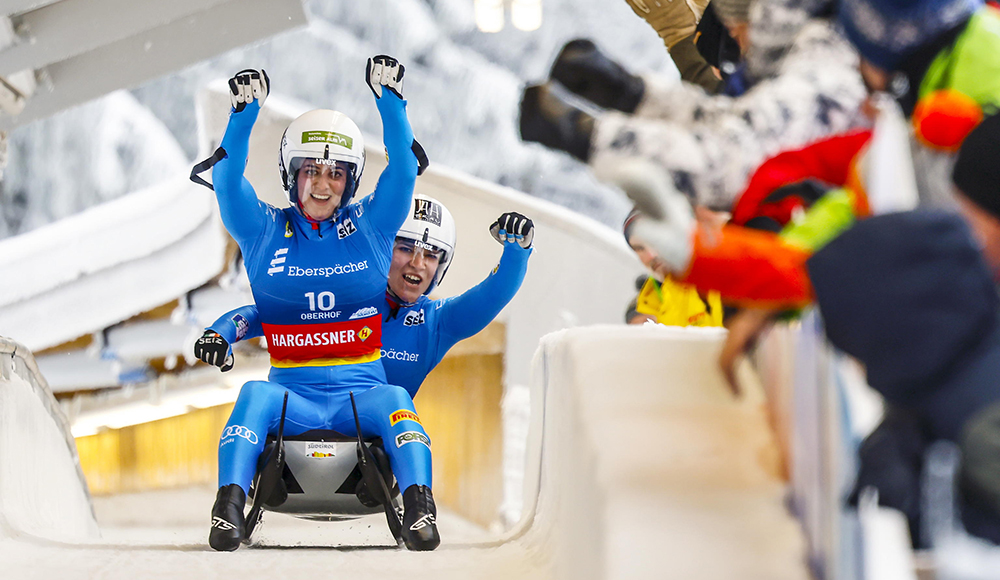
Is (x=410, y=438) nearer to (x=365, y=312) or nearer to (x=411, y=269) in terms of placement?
(x=365, y=312)

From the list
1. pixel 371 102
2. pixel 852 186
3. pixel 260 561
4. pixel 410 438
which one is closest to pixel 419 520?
pixel 410 438

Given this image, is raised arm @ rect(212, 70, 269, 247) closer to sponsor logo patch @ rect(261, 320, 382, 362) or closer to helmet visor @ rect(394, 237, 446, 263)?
sponsor logo patch @ rect(261, 320, 382, 362)

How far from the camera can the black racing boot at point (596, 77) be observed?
141 cm

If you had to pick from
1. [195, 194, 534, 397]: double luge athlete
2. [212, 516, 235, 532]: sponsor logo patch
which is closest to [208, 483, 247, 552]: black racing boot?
[212, 516, 235, 532]: sponsor logo patch

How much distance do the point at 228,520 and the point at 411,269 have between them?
123cm

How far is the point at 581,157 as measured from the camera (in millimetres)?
1216

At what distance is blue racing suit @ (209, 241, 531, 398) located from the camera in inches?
129

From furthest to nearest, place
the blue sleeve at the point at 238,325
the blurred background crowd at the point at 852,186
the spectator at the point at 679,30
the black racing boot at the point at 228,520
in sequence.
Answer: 1. the blue sleeve at the point at 238,325
2. the spectator at the point at 679,30
3. the black racing boot at the point at 228,520
4. the blurred background crowd at the point at 852,186

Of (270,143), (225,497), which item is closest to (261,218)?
(225,497)

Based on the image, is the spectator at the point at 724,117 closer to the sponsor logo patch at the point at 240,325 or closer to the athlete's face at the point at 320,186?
the athlete's face at the point at 320,186

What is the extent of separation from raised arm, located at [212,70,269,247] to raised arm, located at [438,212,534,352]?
77cm

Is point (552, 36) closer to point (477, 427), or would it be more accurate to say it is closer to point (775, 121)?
point (477, 427)

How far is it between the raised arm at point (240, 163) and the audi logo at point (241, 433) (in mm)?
663

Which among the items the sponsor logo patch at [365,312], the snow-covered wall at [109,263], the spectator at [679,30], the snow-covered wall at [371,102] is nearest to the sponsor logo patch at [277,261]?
the sponsor logo patch at [365,312]
